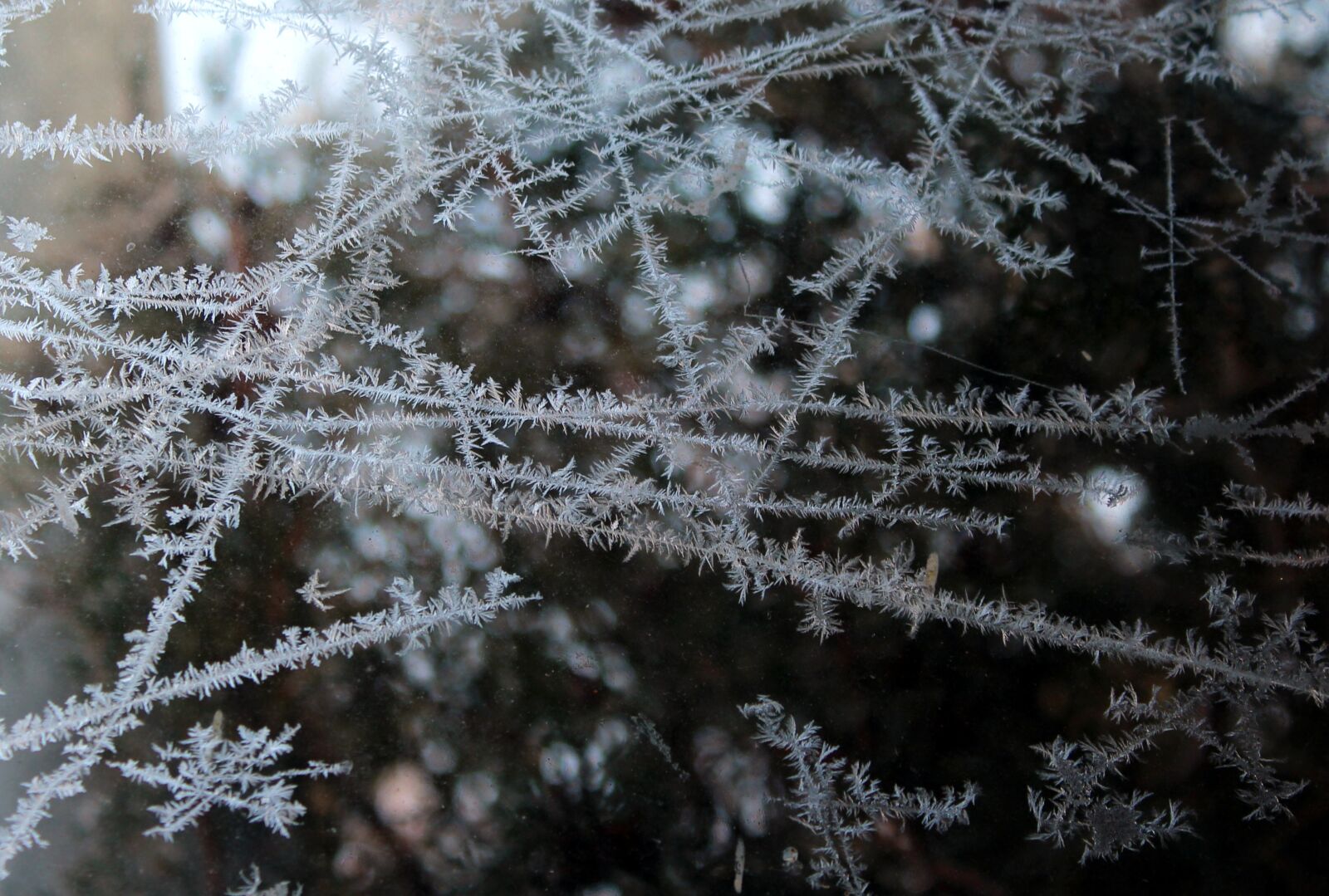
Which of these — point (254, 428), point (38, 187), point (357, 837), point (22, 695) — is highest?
point (38, 187)

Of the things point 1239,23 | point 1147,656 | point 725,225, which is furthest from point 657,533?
Result: point 1239,23

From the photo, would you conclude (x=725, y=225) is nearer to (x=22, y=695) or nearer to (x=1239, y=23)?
(x=1239, y=23)

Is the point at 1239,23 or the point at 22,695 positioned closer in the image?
the point at 22,695

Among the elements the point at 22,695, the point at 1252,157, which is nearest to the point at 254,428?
the point at 22,695

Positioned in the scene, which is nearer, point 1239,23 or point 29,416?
point 29,416

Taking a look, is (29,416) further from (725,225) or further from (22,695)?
(725,225)

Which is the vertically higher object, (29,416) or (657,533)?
(29,416)
